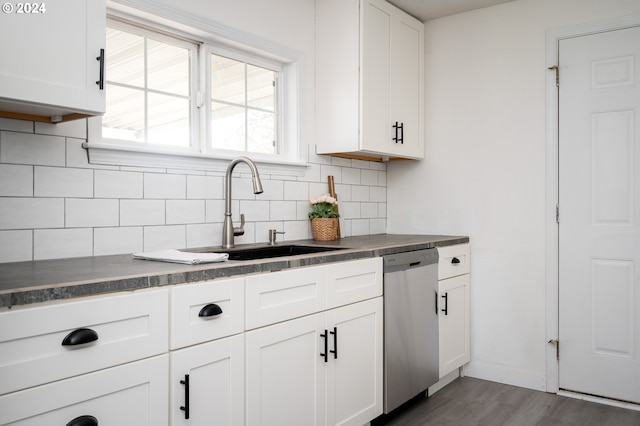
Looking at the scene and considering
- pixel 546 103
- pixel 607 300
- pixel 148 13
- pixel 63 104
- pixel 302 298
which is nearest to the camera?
pixel 63 104

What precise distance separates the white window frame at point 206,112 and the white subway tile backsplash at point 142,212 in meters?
0.17

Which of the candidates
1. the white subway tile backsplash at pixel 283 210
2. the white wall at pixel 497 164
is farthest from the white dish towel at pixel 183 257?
the white wall at pixel 497 164

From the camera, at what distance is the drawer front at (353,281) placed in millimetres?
2174

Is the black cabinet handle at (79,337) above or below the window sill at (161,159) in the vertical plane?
below

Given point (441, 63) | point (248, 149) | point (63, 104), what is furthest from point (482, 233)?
point (63, 104)

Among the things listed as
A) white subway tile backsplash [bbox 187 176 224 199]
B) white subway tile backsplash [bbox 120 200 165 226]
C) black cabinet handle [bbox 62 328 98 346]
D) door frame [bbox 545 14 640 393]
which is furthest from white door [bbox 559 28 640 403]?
black cabinet handle [bbox 62 328 98 346]

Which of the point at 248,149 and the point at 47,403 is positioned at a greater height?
the point at 248,149

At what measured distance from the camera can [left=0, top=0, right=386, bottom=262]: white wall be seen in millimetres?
1814

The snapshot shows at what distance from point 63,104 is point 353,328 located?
1524mm

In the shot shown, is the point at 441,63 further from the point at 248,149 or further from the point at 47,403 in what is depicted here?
the point at 47,403

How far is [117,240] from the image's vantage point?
207cm

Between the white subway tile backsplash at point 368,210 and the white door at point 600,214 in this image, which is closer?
the white door at point 600,214

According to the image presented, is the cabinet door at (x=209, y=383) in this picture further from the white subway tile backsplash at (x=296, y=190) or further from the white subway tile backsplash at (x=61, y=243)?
the white subway tile backsplash at (x=296, y=190)

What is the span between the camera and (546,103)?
312 cm
